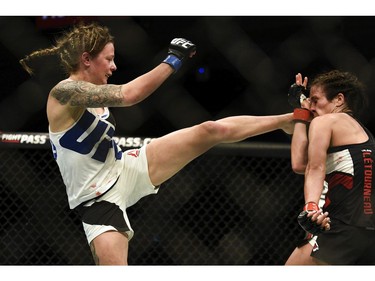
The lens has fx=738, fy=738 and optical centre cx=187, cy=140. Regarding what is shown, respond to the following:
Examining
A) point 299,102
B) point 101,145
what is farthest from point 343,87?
point 101,145

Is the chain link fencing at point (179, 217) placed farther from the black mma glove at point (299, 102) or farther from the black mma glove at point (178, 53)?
the black mma glove at point (178, 53)

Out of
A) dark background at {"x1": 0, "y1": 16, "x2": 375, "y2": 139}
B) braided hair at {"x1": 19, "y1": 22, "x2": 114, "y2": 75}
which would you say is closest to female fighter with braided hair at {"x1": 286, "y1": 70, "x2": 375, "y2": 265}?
braided hair at {"x1": 19, "y1": 22, "x2": 114, "y2": 75}

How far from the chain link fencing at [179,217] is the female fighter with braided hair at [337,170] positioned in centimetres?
96

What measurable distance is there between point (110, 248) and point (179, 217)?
125 centimetres

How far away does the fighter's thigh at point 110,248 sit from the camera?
251 centimetres

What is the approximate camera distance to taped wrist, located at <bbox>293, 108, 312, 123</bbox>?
2658mm

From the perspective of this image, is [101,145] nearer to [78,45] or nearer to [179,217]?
[78,45]

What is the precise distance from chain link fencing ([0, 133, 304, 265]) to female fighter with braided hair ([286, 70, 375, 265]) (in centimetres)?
96

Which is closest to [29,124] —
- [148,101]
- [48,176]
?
[48,176]

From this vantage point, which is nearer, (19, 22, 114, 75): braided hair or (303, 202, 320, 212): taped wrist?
(303, 202, 320, 212): taped wrist

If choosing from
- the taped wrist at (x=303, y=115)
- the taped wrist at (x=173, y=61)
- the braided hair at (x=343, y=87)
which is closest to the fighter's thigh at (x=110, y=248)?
the taped wrist at (x=173, y=61)

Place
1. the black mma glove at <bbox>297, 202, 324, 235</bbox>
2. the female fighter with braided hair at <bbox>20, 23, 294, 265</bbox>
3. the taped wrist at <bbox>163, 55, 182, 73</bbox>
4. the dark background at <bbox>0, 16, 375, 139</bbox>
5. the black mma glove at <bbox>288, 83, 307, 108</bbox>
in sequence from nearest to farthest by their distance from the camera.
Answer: the black mma glove at <bbox>297, 202, 324, 235</bbox>, the taped wrist at <bbox>163, 55, 182, 73</bbox>, the female fighter with braided hair at <bbox>20, 23, 294, 265</bbox>, the black mma glove at <bbox>288, 83, 307, 108</bbox>, the dark background at <bbox>0, 16, 375, 139</bbox>

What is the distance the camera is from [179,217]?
3764 millimetres

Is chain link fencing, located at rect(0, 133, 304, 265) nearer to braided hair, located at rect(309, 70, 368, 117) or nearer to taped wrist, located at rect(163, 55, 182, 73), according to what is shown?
braided hair, located at rect(309, 70, 368, 117)
